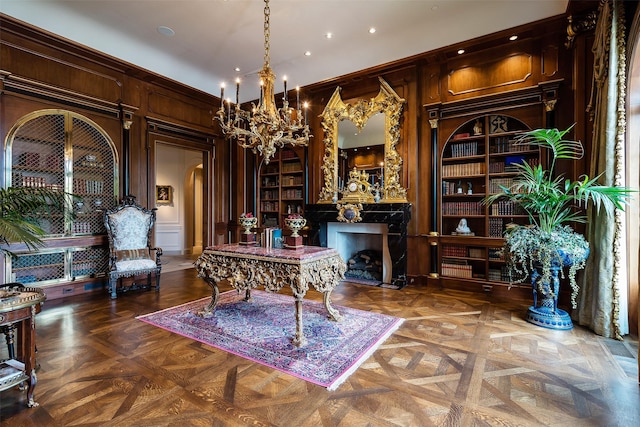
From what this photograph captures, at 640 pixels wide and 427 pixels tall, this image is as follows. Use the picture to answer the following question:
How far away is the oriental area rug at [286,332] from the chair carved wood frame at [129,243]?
1176mm

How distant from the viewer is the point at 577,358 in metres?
2.35

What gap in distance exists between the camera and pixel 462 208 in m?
4.55

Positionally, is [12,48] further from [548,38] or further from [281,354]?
[548,38]

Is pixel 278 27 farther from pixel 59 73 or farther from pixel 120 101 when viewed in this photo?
pixel 59 73

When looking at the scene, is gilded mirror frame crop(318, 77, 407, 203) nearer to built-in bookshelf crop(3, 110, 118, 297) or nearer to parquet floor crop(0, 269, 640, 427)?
parquet floor crop(0, 269, 640, 427)

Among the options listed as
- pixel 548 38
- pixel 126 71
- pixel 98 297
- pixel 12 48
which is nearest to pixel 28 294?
pixel 98 297

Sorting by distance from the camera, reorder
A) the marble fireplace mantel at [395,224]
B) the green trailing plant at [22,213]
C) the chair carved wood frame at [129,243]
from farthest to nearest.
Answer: the marble fireplace mantel at [395,224], the chair carved wood frame at [129,243], the green trailing plant at [22,213]

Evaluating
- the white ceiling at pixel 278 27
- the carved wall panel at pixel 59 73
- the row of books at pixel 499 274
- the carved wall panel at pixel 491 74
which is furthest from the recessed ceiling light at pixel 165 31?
the row of books at pixel 499 274

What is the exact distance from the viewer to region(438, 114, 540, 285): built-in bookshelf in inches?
167

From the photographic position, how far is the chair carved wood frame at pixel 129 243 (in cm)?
424

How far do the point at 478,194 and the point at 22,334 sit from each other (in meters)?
4.95

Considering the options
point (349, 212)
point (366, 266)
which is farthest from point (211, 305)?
point (366, 266)

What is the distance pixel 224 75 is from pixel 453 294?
221 inches

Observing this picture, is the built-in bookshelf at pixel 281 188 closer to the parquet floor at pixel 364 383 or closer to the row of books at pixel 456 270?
the row of books at pixel 456 270
